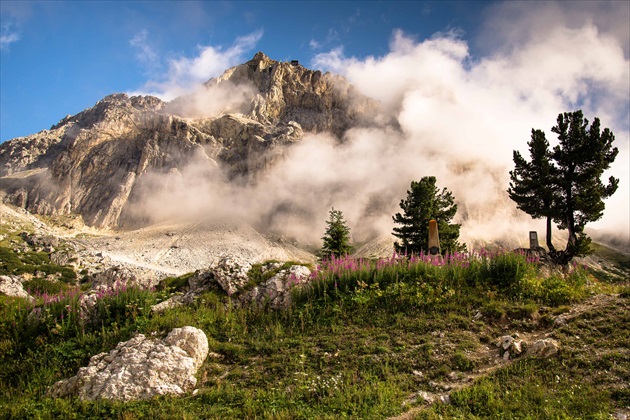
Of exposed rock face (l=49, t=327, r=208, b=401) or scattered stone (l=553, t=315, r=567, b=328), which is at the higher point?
scattered stone (l=553, t=315, r=567, b=328)

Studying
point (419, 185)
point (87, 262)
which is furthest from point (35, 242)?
point (419, 185)

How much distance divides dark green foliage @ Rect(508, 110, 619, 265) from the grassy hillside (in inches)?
836

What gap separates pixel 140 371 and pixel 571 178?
3396 cm

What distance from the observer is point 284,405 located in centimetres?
725

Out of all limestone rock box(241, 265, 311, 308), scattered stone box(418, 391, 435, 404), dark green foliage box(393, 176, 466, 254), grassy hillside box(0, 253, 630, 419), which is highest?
dark green foliage box(393, 176, 466, 254)

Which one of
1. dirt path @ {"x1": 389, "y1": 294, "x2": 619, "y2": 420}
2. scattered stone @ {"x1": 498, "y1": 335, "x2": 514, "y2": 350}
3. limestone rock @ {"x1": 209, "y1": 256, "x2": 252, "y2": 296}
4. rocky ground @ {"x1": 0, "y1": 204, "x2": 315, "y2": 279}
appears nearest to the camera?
Result: dirt path @ {"x1": 389, "y1": 294, "x2": 619, "y2": 420}

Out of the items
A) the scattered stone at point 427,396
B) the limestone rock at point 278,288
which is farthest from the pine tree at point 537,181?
the scattered stone at point 427,396

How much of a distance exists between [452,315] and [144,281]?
11729 mm

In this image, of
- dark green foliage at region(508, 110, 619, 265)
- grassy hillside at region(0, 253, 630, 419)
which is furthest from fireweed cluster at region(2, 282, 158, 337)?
dark green foliage at region(508, 110, 619, 265)

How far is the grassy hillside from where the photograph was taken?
705 cm

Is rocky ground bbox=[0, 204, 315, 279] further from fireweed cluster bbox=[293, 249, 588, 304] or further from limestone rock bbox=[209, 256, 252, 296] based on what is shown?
fireweed cluster bbox=[293, 249, 588, 304]

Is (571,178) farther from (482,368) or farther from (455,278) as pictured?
(482,368)

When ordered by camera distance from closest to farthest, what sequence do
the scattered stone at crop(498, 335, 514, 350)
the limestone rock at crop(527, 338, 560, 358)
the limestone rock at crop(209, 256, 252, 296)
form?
the limestone rock at crop(527, 338, 560, 358), the scattered stone at crop(498, 335, 514, 350), the limestone rock at crop(209, 256, 252, 296)

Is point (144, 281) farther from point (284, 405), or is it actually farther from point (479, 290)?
point (479, 290)
